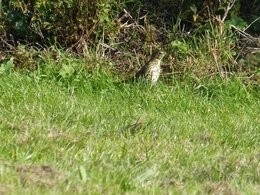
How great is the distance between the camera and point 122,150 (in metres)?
5.79

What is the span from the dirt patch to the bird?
3472 mm

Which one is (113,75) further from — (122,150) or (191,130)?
(122,150)

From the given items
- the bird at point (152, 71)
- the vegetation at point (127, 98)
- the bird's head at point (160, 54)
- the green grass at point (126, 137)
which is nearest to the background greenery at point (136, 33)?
the vegetation at point (127, 98)

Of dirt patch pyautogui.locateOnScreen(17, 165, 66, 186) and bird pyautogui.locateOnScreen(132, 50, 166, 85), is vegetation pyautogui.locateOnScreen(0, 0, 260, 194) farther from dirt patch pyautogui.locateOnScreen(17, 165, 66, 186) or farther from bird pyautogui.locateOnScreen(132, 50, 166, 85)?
bird pyautogui.locateOnScreen(132, 50, 166, 85)

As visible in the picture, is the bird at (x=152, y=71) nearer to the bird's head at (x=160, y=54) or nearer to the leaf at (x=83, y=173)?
the bird's head at (x=160, y=54)

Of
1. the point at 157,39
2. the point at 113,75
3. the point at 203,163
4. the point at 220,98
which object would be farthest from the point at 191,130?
the point at 157,39

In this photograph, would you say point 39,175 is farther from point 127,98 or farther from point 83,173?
point 127,98

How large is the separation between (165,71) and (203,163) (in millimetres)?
3540

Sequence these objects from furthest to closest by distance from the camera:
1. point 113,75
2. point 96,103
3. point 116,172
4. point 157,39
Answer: point 157,39 < point 113,75 < point 96,103 < point 116,172

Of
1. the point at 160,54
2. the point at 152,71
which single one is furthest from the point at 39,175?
the point at 160,54

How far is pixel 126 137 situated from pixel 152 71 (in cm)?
226

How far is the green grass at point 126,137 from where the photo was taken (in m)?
5.01

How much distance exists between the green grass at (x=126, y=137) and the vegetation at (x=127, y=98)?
0.01 m

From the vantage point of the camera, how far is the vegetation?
5.22m
